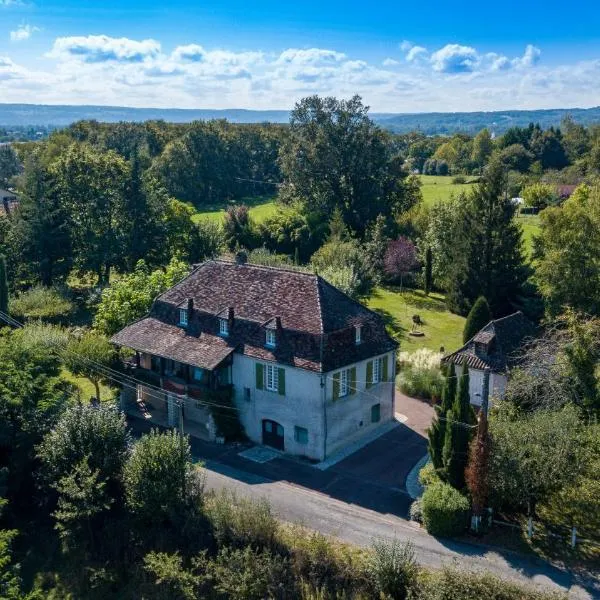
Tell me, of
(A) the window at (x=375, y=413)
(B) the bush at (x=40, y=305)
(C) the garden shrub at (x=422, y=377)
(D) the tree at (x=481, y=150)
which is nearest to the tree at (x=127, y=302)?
(B) the bush at (x=40, y=305)

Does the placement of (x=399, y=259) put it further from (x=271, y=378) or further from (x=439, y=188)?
(x=439, y=188)

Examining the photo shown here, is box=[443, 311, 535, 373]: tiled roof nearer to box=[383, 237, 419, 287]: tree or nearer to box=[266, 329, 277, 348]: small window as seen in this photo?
Result: box=[266, 329, 277, 348]: small window

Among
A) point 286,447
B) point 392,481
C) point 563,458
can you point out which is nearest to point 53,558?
point 286,447

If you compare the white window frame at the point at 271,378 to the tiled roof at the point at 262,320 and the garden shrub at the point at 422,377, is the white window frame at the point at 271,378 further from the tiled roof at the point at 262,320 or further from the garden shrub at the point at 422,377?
the garden shrub at the point at 422,377

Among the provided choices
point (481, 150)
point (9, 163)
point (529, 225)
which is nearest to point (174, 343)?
point (529, 225)

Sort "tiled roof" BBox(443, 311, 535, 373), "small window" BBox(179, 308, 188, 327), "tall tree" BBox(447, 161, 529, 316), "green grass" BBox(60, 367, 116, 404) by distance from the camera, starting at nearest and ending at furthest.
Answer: "tiled roof" BBox(443, 311, 535, 373) → "small window" BBox(179, 308, 188, 327) → "green grass" BBox(60, 367, 116, 404) → "tall tree" BBox(447, 161, 529, 316)

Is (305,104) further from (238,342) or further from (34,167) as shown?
(238,342)

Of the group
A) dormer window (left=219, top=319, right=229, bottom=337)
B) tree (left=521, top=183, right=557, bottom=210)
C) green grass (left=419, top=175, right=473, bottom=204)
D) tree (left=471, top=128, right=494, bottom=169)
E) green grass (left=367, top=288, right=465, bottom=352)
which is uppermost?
tree (left=471, top=128, right=494, bottom=169)

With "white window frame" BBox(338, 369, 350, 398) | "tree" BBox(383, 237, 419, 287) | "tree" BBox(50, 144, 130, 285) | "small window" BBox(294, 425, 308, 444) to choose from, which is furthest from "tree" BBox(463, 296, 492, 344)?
"tree" BBox(50, 144, 130, 285)

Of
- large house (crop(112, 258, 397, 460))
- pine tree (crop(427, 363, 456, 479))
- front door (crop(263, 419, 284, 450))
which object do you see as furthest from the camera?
front door (crop(263, 419, 284, 450))
